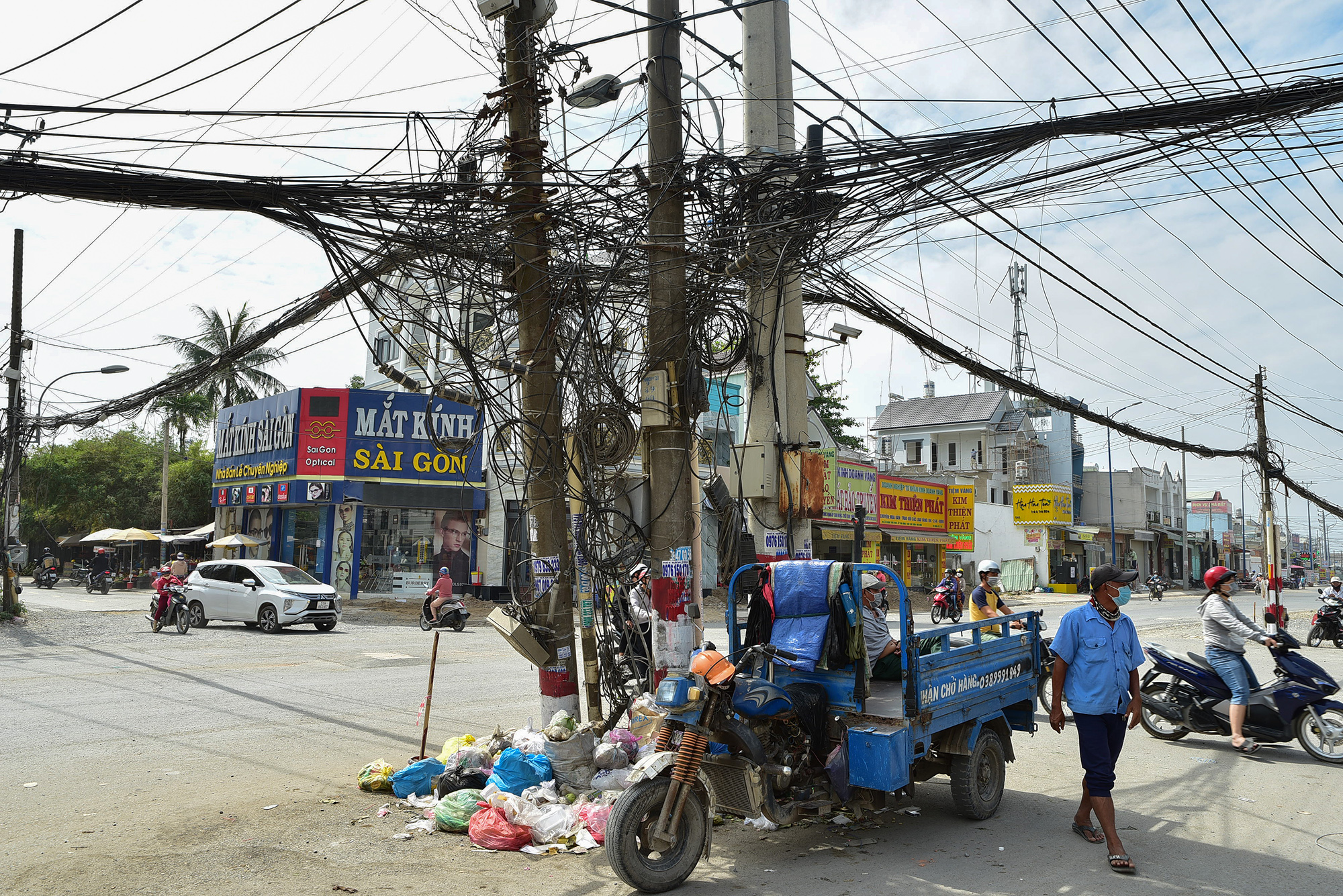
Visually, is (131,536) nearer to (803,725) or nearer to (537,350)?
(537,350)

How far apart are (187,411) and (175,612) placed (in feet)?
96.7

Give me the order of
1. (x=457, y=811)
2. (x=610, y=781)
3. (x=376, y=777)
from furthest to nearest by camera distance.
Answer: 1. (x=376, y=777)
2. (x=610, y=781)
3. (x=457, y=811)

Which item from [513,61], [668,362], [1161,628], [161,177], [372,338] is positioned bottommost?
[1161,628]

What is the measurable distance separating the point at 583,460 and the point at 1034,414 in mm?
54073

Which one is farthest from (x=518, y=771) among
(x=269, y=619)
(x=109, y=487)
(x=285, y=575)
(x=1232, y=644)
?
(x=109, y=487)

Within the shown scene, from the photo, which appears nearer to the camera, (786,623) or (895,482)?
(786,623)

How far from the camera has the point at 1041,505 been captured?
45.7 m

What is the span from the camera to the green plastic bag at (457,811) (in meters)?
6.18

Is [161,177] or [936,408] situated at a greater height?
[936,408]

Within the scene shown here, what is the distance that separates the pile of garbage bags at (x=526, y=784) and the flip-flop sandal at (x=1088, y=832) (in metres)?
2.84

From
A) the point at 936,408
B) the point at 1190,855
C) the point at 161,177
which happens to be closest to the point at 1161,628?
the point at 1190,855

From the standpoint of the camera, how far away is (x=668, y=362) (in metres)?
7.49

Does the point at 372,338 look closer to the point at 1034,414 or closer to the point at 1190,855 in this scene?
the point at 1190,855

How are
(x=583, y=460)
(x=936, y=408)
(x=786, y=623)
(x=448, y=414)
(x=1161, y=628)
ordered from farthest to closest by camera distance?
(x=936, y=408) → (x=448, y=414) → (x=1161, y=628) → (x=583, y=460) → (x=786, y=623)
